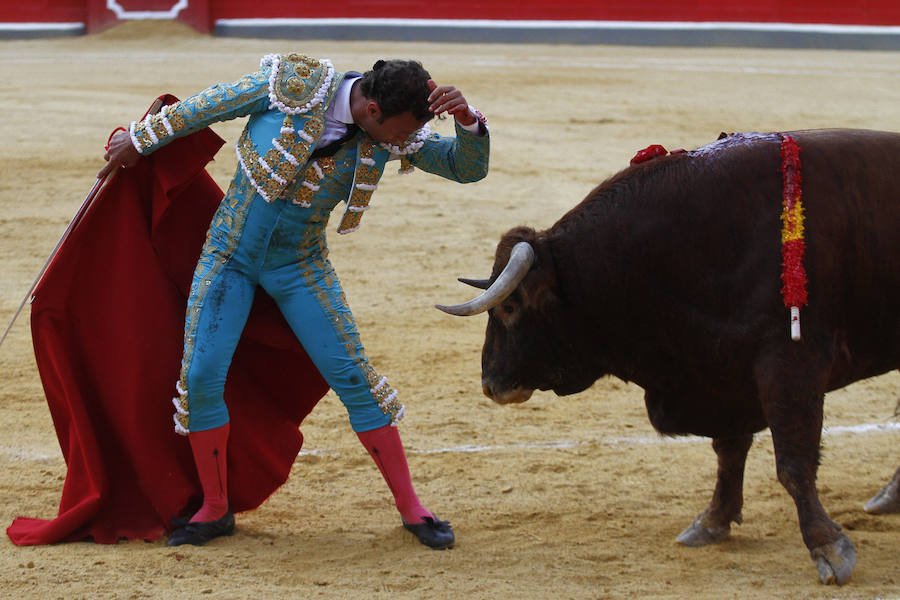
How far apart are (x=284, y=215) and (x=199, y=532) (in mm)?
947

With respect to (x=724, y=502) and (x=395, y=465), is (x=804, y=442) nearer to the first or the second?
(x=724, y=502)

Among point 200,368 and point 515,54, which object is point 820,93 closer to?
point 515,54

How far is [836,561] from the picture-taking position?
304 cm

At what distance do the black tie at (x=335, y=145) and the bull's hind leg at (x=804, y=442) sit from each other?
1.26m

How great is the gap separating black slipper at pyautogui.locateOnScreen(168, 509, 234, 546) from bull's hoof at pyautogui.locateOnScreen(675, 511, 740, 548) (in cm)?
136

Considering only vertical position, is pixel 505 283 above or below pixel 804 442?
above

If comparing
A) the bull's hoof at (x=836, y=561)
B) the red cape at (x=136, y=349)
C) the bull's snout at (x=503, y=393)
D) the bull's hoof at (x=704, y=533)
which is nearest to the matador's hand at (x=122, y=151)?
the red cape at (x=136, y=349)

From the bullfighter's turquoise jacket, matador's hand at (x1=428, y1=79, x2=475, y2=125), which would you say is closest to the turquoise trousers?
the bullfighter's turquoise jacket

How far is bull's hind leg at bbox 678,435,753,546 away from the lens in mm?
3471

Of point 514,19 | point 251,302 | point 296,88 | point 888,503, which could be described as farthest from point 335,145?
point 514,19

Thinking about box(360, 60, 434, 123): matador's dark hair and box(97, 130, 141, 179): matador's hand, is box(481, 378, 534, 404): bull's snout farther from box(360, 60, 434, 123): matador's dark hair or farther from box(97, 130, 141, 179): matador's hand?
box(97, 130, 141, 179): matador's hand

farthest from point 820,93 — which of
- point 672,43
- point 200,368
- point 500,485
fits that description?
point 200,368

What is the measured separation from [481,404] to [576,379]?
1.34 m

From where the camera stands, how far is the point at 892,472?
408 centimetres
